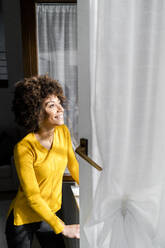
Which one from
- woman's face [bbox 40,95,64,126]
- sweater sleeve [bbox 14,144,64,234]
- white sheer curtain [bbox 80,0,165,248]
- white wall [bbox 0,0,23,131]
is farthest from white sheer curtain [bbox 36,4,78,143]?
white wall [bbox 0,0,23,131]

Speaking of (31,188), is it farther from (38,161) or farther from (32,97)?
(32,97)

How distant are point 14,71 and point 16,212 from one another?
8.47 feet

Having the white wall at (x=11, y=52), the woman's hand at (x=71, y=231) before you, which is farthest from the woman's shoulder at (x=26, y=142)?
the white wall at (x=11, y=52)

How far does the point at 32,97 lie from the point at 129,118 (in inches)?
28.5

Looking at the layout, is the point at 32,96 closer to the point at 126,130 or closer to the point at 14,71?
the point at 126,130

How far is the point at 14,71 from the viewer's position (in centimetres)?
341

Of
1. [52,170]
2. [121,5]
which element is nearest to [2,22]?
[52,170]

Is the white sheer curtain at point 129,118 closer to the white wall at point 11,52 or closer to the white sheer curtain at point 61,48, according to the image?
the white sheer curtain at point 61,48

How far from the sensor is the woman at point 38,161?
45.4 inches

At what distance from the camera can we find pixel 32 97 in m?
1.19

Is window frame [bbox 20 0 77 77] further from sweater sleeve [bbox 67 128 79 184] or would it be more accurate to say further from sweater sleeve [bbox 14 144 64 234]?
sweater sleeve [bbox 14 144 64 234]

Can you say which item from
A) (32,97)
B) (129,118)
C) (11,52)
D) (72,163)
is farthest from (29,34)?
(11,52)

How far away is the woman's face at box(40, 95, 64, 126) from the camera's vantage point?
120cm

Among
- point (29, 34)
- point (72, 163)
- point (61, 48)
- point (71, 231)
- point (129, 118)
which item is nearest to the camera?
point (129, 118)
